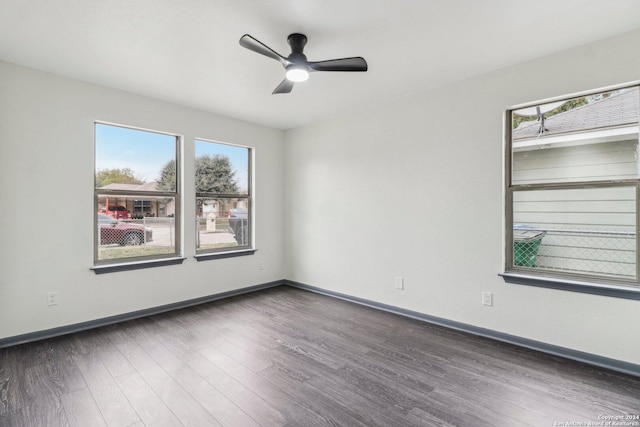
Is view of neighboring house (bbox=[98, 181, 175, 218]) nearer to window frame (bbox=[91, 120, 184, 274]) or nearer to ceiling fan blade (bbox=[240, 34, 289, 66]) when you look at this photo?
window frame (bbox=[91, 120, 184, 274])

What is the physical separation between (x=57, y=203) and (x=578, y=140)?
15.7 feet

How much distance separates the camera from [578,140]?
263 cm

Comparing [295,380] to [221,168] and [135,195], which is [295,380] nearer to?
[135,195]

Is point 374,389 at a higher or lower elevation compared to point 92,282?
lower

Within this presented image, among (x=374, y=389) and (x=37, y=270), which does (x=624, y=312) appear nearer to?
(x=374, y=389)

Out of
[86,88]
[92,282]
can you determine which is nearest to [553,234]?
[92,282]

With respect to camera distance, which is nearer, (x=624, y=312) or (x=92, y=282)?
(x=624, y=312)

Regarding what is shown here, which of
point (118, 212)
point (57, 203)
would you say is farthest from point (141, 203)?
point (57, 203)

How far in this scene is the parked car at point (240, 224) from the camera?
4527 millimetres

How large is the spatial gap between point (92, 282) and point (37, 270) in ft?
1.50

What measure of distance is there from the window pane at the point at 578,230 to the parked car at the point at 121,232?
3.99 m

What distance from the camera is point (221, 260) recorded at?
426 cm

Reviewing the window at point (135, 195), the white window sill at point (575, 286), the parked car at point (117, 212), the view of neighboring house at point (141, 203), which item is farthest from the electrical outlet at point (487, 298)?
the parked car at point (117, 212)

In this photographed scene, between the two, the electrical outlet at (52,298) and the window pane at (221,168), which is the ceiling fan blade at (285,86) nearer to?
the window pane at (221,168)
